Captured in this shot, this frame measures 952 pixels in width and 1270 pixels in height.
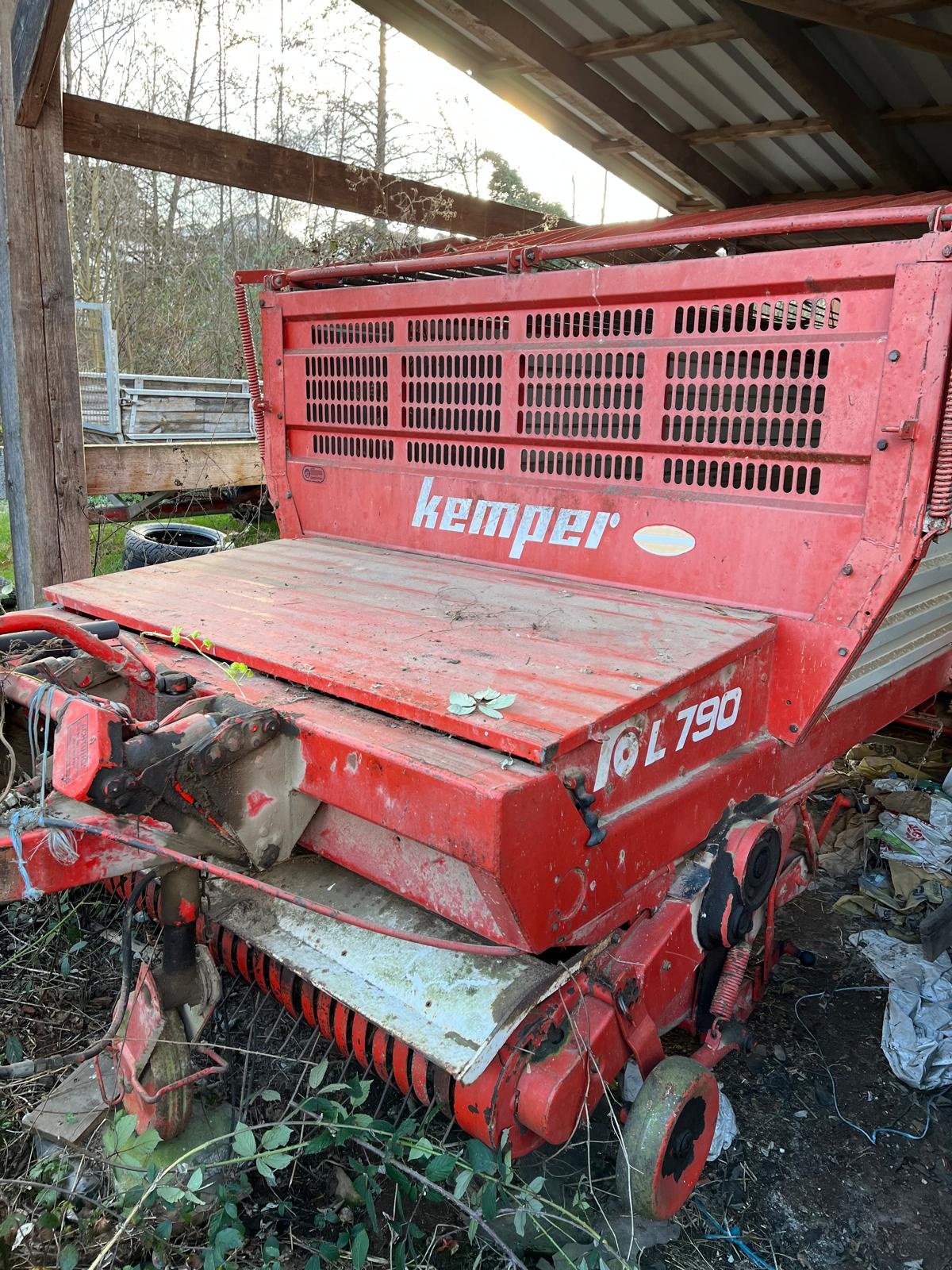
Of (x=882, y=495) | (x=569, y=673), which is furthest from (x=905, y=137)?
(x=569, y=673)

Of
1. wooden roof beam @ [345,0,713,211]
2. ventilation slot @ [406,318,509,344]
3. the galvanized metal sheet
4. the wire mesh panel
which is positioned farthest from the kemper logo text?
the wire mesh panel

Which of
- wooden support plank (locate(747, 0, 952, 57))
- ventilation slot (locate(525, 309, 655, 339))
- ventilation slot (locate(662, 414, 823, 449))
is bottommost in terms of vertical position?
ventilation slot (locate(662, 414, 823, 449))

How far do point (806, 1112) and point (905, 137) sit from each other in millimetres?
6252

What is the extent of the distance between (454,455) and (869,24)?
10.4 feet

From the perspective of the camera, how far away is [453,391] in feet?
9.91

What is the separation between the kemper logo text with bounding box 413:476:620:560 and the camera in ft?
8.91

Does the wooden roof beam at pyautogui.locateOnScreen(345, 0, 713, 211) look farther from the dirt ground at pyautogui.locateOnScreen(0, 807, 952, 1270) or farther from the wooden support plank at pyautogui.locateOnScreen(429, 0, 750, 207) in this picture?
the dirt ground at pyautogui.locateOnScreen(0, 807, 952, 1270)

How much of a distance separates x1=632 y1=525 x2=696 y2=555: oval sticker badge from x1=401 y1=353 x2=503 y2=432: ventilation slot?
0.64m

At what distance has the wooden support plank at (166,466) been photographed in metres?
4.37

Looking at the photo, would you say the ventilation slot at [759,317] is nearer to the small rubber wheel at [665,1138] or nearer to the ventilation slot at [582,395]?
the ventilation slot at [582,395]

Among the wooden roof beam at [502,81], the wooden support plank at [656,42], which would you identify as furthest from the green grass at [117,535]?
the wooden support plank at [656,42]

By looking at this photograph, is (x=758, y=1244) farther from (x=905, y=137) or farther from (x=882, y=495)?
(x=905, y=137)

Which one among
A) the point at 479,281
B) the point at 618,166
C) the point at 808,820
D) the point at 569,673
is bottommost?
the point at 808,820

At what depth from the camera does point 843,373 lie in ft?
7.20
